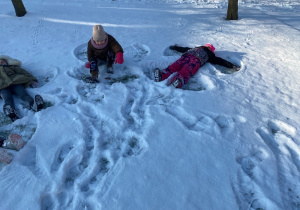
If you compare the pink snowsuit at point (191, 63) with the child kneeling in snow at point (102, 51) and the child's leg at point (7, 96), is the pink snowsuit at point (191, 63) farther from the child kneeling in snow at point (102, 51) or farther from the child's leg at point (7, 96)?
the child's leg at point (7, 96)

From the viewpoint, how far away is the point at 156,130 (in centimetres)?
248

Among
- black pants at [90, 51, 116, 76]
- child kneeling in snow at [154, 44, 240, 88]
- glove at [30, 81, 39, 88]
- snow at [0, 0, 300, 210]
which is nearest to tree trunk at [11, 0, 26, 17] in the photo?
snow at [0, 0, 300, 210]

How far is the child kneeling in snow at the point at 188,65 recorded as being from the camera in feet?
10.9

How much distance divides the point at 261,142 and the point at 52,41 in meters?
4.29

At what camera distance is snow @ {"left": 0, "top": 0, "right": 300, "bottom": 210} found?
6.31ft

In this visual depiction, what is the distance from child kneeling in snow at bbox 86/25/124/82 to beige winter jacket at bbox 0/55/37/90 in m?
0.91

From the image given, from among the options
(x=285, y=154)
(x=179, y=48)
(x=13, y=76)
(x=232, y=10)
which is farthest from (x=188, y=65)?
(x=232, y=10)

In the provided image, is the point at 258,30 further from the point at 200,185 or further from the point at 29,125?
the point at 29,125

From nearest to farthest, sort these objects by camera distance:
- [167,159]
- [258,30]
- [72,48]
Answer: [167,159]
[72,48]
[258,30]

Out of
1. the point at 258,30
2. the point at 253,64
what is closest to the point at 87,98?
the point at 253,64

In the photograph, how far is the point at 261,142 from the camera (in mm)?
2391

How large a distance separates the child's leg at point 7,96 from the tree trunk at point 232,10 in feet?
17.1

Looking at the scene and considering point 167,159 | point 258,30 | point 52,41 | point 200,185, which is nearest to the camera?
point 200,185

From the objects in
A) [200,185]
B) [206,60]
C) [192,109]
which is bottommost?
[200,185]
